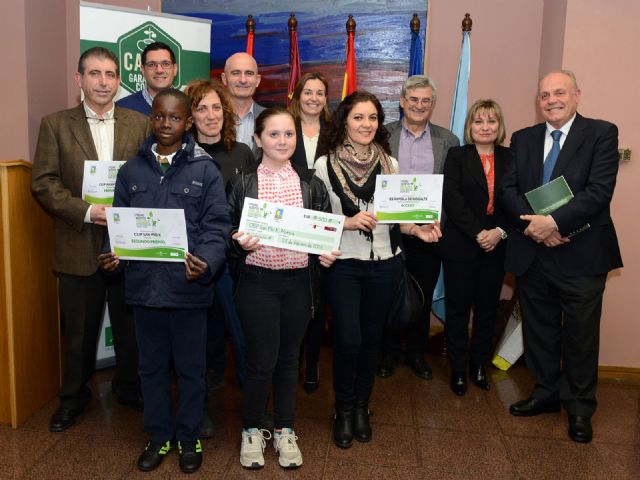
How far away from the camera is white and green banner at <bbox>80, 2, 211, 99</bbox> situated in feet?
13.1

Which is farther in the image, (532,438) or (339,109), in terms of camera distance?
(532,438)

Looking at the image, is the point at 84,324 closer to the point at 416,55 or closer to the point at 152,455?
the point at 152,455

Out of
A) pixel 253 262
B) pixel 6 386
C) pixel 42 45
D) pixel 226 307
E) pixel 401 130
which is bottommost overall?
pixel 6 386

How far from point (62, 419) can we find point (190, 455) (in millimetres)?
858

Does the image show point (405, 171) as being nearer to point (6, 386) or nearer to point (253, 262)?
point (253, 262)

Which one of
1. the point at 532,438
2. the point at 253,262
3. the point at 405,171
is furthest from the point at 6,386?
the point at 532,438

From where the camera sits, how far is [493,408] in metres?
3.52

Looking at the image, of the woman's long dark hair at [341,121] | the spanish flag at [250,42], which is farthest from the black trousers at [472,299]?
the spanish flag at [250,42]

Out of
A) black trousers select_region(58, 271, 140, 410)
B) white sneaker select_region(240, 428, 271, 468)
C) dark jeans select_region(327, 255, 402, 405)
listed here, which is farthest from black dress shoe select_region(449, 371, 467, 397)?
black trousers select_region(58, 271, 140, 410)

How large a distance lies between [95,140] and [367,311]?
1.69 m

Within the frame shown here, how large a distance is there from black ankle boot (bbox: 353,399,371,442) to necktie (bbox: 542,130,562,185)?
5.22 feet

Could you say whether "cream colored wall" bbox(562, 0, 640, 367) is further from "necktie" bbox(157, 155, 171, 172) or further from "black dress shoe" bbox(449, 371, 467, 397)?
"necktie" bbox(157, 155, 171, 172)

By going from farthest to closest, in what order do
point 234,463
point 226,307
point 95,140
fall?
1. point 226,307
2. point 95,140
3. point 234,463

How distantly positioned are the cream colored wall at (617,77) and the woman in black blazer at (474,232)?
75 cm
